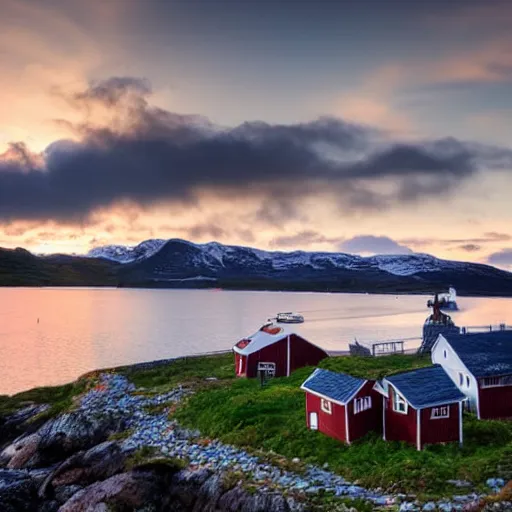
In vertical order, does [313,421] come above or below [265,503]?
above

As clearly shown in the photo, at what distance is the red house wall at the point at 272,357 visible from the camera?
145ft

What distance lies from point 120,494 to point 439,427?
14.9 m

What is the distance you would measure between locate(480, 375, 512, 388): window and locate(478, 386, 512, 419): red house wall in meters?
0.17

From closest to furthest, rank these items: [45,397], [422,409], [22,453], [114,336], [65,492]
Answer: [422,409] → [65,492] → [22,453] → [45,397] → [114,336]

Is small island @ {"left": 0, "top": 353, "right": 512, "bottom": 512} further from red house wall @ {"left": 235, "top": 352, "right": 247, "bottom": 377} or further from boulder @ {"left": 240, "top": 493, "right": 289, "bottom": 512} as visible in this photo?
red house wall @ {"left": 235, "top": 352, "right": 247, "bottom": 377}

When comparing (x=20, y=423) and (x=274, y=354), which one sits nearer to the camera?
(x=20, y=423)

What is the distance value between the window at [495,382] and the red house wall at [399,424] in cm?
648

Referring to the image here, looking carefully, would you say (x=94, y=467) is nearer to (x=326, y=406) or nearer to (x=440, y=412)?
(x=326, y=406)

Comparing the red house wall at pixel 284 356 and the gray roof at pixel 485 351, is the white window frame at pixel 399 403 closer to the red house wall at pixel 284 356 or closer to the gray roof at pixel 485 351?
the gray roof at pixel 485 351

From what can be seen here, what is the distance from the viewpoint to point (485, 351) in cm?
3306

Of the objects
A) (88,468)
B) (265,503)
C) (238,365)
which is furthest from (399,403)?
(238,365)

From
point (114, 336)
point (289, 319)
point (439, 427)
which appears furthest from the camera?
point (289, 319)

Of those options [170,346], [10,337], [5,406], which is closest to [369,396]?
[5,406]

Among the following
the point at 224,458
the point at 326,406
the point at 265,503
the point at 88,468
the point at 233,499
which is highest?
the point at 326,406
